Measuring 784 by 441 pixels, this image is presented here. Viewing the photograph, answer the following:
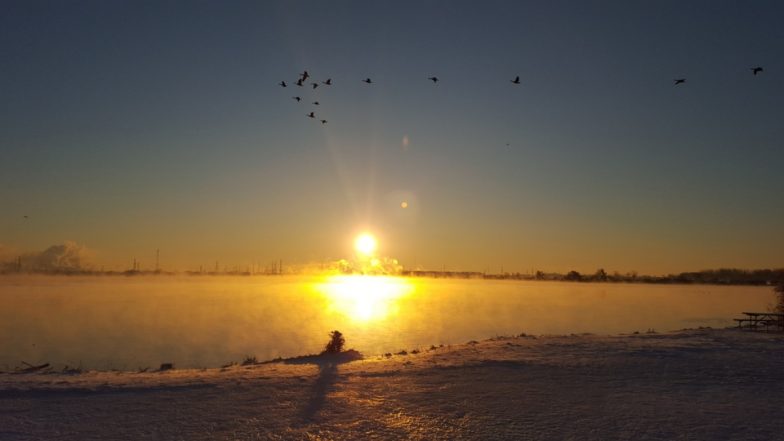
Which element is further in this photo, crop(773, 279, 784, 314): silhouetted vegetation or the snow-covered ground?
crop(773, 279, 784, 314): silhouetted vegetation

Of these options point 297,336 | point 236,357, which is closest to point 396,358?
point 236,357

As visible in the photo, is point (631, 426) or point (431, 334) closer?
point (631, 426)

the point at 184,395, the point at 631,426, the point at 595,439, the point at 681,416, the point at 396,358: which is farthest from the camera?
the point at 396,358

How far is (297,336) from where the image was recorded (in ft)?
157

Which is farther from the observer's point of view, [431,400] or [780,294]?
→ [780,294]

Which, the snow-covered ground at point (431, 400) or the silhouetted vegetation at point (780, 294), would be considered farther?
the silhouetted vegetation at point (780, 294)

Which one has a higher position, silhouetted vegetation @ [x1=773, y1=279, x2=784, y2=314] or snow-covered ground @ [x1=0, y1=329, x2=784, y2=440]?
silhouetted vegetation @ [x1=773, y1=279, x2=784, y2=314]

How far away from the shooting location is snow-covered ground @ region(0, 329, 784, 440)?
959 cm

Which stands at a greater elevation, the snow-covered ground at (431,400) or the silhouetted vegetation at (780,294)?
the silhouetted vegetation at (780,294)

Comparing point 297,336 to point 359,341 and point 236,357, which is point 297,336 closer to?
point 359,341

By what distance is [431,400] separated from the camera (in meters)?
11.8

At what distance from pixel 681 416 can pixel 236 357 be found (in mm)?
28252

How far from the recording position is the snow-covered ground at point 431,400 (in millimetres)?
9594

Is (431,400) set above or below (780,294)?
below
